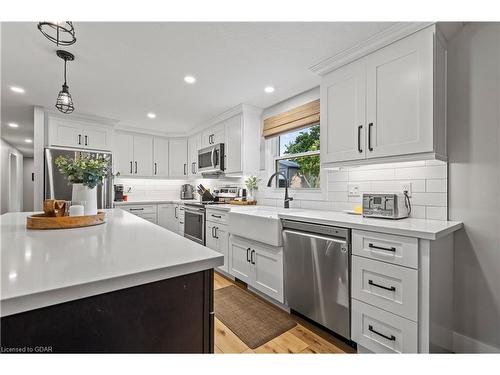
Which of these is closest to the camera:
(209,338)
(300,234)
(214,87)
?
(209,338)

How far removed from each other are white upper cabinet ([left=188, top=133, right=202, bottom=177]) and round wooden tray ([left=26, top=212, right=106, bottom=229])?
10.3 ft

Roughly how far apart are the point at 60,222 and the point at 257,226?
156 centimetres

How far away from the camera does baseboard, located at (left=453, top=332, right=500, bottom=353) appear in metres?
1.58

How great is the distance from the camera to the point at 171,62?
86.9 inches

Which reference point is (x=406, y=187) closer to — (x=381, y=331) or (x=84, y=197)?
(x=381, y=331)

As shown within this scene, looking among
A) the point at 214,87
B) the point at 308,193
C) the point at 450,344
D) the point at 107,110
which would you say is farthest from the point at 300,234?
the point at 107,110

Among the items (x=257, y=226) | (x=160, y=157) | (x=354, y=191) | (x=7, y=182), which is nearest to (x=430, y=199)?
(x=354, y=191)

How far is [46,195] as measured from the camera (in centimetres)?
338

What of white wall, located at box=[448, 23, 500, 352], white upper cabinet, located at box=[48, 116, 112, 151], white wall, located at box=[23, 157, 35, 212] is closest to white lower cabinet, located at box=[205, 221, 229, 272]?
white wall, located at box=[448, 23, 500, 352]

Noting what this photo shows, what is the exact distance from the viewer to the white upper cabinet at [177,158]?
5013 millimetres

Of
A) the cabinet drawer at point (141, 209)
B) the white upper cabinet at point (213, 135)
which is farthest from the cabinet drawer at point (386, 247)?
the cabinet drawer at point (141, 209)

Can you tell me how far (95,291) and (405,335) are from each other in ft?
5.36
